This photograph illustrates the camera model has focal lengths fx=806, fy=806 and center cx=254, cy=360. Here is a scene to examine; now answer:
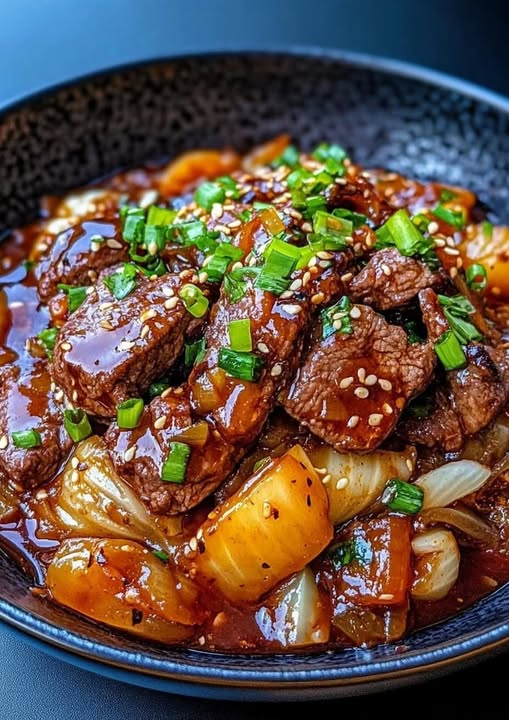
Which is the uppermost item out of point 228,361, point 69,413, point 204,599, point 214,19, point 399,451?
point 214,19

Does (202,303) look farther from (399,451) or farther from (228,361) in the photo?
(399,451)

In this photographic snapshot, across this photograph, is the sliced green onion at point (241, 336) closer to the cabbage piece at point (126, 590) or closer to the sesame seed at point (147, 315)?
the sesame seed at point (147, 315)

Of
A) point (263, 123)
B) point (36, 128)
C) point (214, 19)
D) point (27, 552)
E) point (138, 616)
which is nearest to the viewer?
point (138, 616)

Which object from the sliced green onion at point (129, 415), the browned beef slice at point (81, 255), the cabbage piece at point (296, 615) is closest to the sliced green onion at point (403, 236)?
the browned beef slice at point (81, 255)

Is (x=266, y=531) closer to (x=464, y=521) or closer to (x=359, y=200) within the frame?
(x=464, y=521)

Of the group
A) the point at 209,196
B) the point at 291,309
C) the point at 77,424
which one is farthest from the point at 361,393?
the point at 209,196

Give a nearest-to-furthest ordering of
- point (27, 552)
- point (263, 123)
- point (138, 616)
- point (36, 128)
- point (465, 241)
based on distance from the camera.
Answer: point (138, 616) → point (27, 552) → point (465, 241) → point (36, 128) → point (263, 123)

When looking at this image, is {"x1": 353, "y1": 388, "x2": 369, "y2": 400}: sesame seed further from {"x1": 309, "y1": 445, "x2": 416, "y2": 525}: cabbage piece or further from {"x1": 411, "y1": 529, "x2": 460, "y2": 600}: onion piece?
{"x1": 411, "y1": 529, "x2": 460, "y2": 600}: onion piece

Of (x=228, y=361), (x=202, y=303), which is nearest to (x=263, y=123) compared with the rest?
(x=202, y=303)
